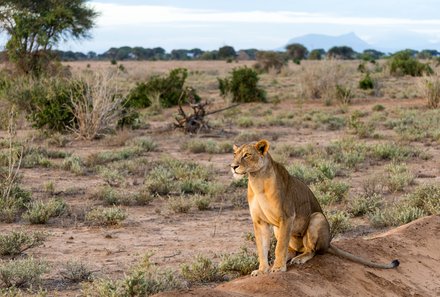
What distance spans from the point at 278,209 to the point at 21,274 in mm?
2648

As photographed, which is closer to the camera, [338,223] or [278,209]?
[278,209]

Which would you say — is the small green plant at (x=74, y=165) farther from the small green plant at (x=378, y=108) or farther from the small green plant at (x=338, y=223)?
the small green plant at (x=378, y=108)

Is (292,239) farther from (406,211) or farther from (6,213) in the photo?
(6,213)

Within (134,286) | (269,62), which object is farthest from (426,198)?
(269,62)

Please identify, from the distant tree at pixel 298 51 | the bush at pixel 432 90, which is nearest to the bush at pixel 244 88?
the bush at pixel 432 90

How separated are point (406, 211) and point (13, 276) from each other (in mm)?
5509

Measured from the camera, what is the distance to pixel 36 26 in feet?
88.7

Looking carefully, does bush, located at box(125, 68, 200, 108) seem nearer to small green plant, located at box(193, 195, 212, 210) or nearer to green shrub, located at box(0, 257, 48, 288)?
small green plant, located at box(193, 195, 212, 210)

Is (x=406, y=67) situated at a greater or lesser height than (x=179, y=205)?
greater

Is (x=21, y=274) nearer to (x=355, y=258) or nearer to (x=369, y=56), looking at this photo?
(x=355, y=258)

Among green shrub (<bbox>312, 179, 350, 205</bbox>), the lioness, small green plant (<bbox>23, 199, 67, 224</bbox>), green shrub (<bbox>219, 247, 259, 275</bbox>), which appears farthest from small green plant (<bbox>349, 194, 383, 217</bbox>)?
small green plant (<bbox>23, 199, 67, 224</bbox>)

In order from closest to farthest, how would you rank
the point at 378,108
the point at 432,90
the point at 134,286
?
the point at 134,286 < the point at 432,90 < the point at 378,108

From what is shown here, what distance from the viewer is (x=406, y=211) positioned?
9.94 metres

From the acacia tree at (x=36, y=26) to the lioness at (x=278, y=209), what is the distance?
2078 centimetres
